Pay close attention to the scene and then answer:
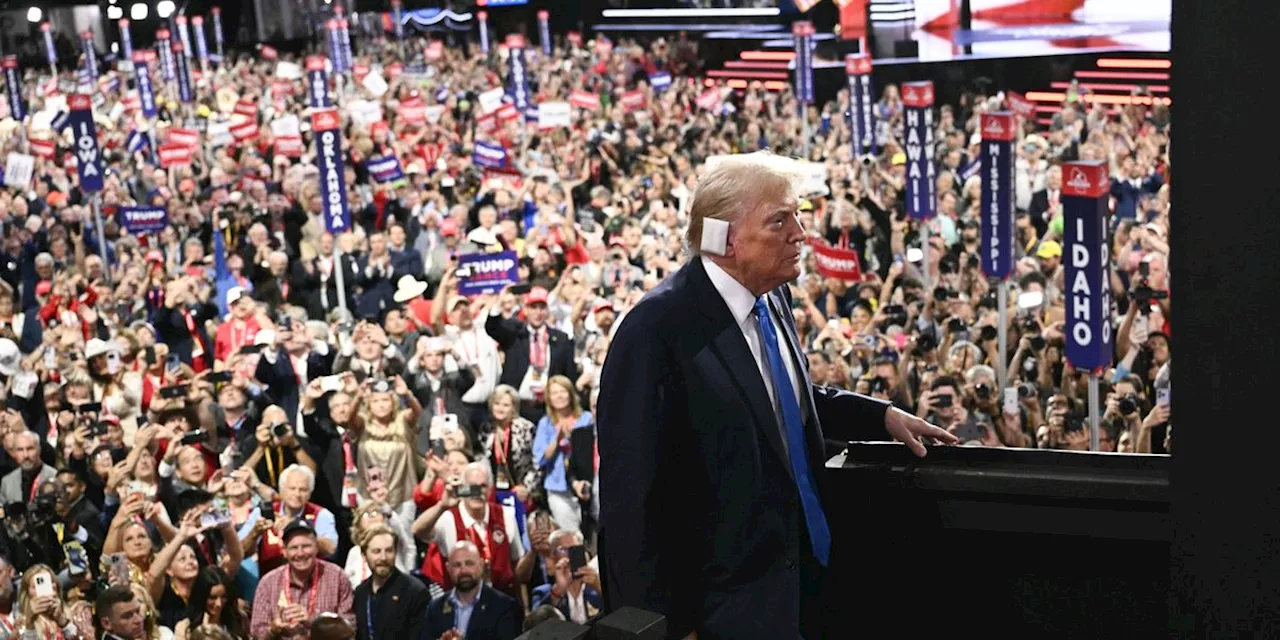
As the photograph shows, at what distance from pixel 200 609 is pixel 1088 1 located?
21213mm

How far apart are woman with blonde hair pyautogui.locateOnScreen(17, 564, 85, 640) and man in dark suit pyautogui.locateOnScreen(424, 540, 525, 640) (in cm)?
145

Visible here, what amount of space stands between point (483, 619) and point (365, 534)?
2.20 ft

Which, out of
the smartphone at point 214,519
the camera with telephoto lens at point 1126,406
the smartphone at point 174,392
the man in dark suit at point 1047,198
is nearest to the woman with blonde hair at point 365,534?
the smartphone at point 214,519

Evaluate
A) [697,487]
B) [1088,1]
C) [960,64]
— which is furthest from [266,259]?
[1088,1]

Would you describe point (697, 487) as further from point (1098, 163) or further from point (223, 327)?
point (223, 327)

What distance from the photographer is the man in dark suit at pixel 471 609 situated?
6621mm

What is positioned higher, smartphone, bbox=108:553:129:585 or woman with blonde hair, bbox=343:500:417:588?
smartphone, bbox=108:553:129:585

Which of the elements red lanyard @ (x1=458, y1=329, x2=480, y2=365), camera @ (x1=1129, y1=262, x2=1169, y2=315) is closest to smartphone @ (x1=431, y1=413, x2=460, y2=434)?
red lanyard @ (x1=458, y1=329, x2=480, y2=365)

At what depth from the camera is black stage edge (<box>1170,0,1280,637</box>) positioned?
4.95ft

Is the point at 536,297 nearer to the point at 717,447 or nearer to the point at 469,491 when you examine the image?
the point at 469,491

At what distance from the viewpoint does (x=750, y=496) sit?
255cm

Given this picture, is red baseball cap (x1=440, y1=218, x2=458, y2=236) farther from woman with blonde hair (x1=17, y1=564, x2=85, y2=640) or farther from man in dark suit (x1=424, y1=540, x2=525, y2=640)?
woman with blonde hair (x1=17, y1=564, x2=85, y2=640)

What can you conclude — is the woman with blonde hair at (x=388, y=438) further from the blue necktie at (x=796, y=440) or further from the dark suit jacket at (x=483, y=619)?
the blue necktie at (x=796, y=440)

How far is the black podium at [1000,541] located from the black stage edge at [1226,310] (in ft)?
1.68
